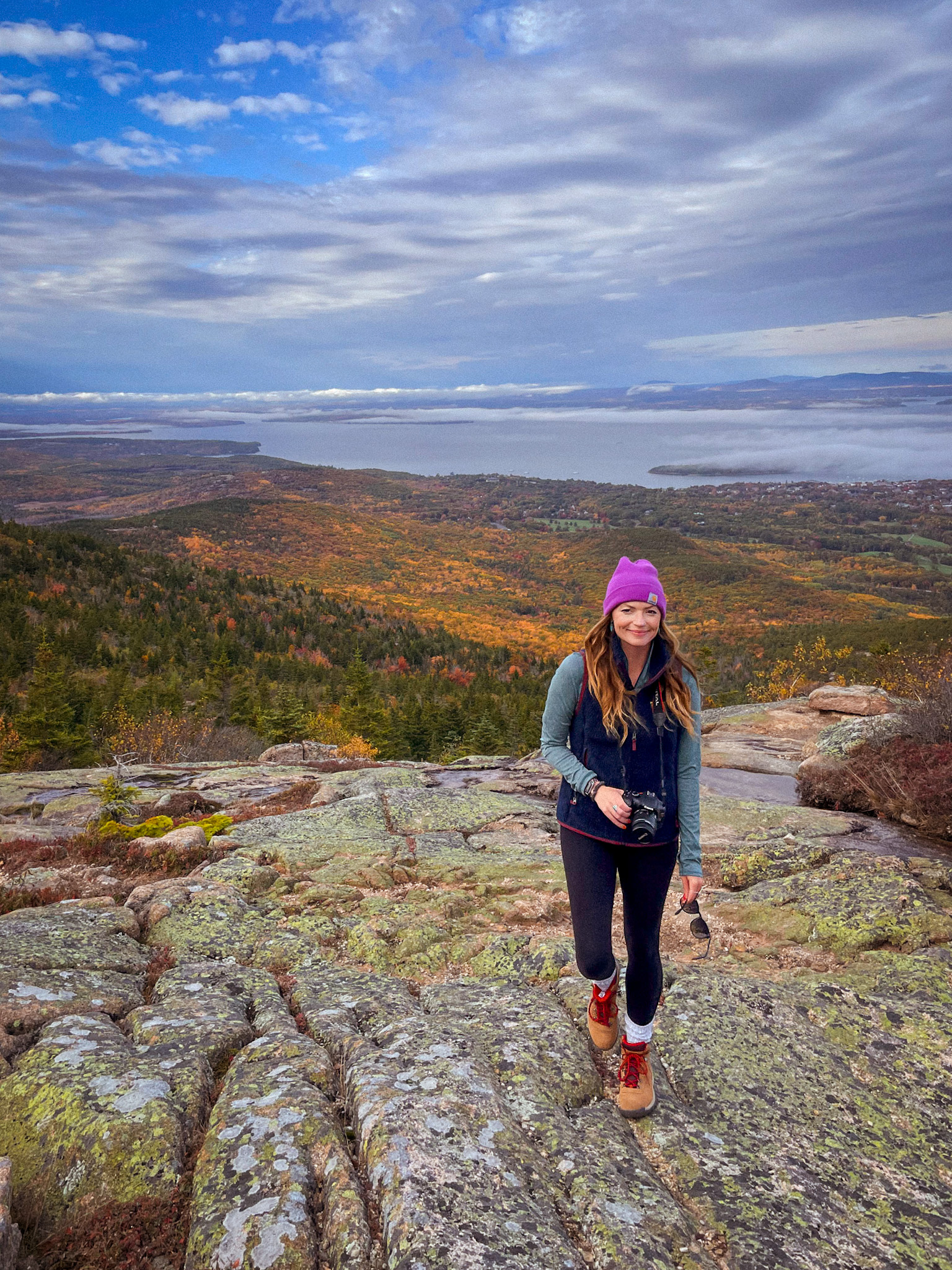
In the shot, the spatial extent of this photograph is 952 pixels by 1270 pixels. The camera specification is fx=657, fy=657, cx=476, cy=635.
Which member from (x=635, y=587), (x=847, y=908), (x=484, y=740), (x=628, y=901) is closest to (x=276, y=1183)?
(x=628, y=901)

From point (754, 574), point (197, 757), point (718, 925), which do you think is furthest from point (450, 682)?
point (754, 574)

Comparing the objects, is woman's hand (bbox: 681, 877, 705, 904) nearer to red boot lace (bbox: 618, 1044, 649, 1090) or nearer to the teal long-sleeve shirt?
the teal long-sleeve shirt

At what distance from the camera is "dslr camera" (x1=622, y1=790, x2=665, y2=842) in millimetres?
3797

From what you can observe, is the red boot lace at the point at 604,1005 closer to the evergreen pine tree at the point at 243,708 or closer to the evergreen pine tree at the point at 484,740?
the evergreen pine tree at the point at 484,740

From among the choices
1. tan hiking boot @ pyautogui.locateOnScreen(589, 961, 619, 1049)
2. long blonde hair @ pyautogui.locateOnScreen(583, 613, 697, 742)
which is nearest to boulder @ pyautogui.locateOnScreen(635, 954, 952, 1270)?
tan hiking boot @ pyautogui.locateOnScreen(589, 961, 619, 1049)

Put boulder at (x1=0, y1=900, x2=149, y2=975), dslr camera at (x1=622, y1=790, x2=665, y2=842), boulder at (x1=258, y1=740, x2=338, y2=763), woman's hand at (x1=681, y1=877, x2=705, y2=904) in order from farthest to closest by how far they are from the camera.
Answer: boulder at (x1=258, y1=740, x2=338, y2=763), boulder at (x1=0, y1=900, x2=149, y2=975), woman's hand at (x1=681, y1=877, x2=705, y2=904), dslr camera at (x1=622, y1=790, x2=665, y2=842)

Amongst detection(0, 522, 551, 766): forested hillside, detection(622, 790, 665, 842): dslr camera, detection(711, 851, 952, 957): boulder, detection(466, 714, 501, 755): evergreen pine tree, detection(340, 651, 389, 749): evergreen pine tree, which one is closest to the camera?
detection(622, 790, 665, 842): dslr camera

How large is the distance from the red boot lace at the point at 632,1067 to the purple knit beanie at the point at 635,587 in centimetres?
284

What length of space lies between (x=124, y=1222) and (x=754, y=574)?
202 metres

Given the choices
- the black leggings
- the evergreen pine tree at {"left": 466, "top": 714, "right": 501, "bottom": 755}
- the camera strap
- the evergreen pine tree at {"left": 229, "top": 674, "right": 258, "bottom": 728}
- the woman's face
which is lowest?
the evergreen pine tree at {"left": 466, "top": 714, "right": 501, "bottom": 755}

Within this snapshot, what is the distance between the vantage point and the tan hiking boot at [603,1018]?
15.6 feet

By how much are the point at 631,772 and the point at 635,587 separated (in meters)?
1.14

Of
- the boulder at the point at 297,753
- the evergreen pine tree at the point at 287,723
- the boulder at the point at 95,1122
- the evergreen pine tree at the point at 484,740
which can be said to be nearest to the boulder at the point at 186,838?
the boulder at the point at 95,1122

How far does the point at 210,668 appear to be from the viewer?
7175 centimetres
